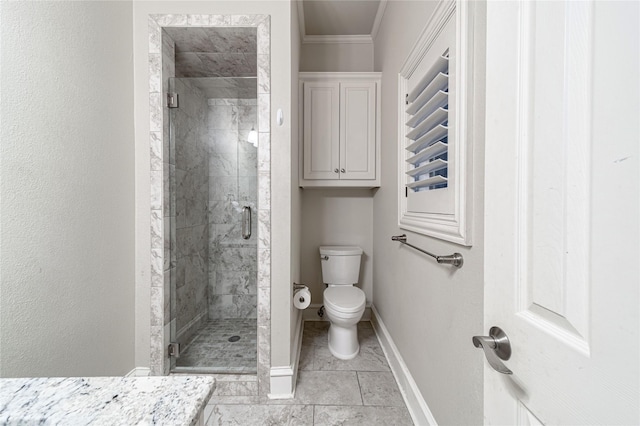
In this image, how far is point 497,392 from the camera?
1.70ft

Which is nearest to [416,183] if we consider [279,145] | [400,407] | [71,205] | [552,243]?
[279,145]

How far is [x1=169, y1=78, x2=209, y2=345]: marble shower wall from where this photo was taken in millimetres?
1775

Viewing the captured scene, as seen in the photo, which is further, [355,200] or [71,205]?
[355,200]

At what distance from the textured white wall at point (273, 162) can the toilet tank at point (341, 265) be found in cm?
86

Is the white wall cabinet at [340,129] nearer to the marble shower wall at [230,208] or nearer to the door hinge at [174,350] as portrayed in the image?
the marble shower wall at [230,208]

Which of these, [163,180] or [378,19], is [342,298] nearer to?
[163,180]

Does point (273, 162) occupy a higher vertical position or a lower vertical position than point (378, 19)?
lower

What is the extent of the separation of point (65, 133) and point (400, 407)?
217 cm

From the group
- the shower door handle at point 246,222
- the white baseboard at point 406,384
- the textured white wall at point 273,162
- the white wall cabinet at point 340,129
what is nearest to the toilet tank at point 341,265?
the white baseboard at point 406,384

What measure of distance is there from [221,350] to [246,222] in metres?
0.95

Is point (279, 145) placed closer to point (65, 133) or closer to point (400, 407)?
point (65, 133)

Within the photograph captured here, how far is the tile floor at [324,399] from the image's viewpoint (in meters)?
1.38

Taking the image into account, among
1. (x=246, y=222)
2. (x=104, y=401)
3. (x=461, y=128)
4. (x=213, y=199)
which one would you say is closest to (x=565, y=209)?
(x=461, y=128)

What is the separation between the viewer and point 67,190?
111 centimetres
